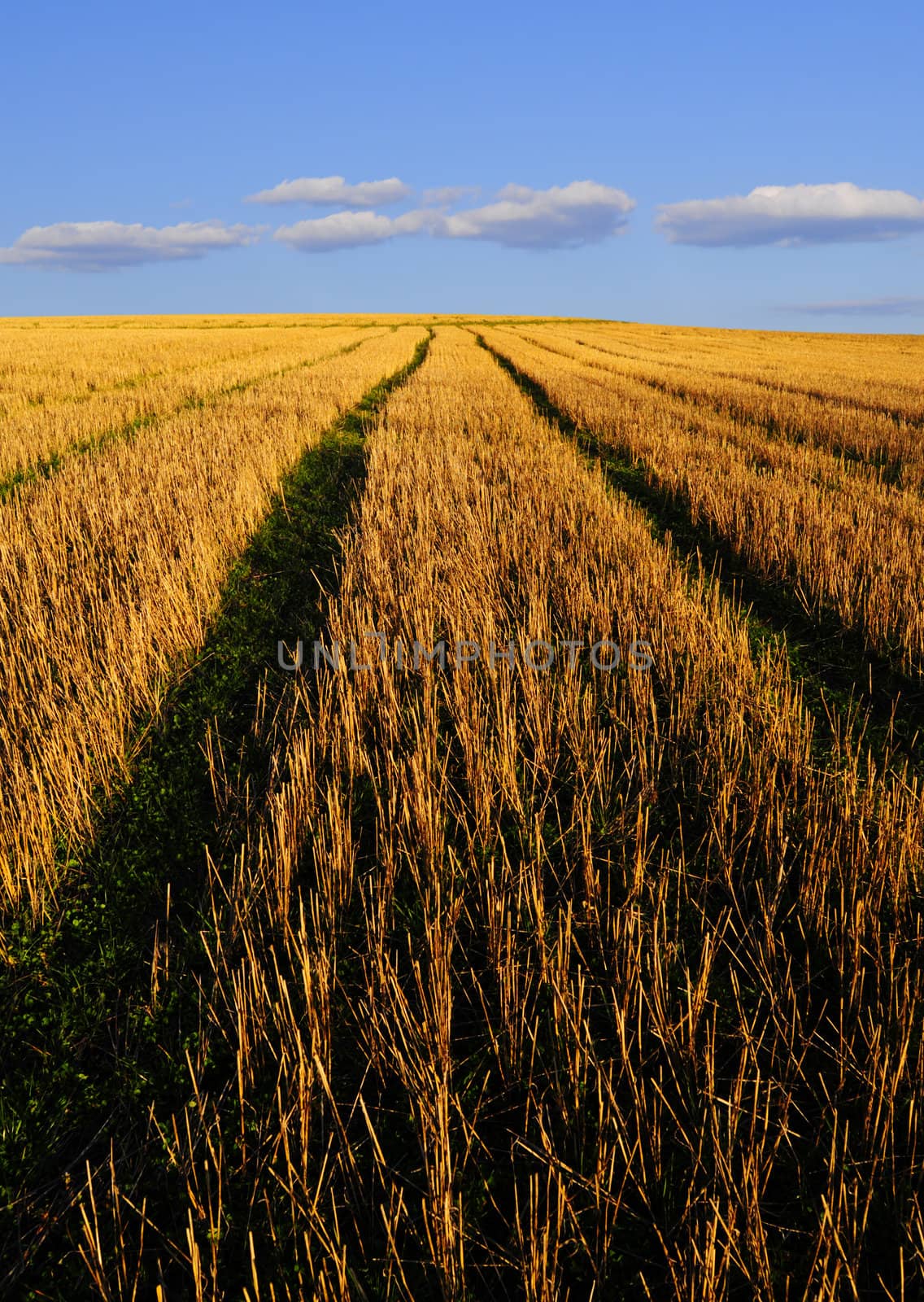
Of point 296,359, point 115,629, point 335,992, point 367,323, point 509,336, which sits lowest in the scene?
point 335,992

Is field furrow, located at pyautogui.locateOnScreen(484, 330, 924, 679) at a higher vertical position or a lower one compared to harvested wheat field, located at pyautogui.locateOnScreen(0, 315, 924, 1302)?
higher

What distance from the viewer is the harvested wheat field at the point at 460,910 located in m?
1.65

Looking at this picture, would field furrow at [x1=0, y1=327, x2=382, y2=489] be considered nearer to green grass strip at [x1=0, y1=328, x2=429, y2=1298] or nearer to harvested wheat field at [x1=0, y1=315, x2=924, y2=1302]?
harvested wheat field at [x1=0, y1=315, x2=924, y2=1302]

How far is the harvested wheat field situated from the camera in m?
1.65

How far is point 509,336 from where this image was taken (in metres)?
42.3

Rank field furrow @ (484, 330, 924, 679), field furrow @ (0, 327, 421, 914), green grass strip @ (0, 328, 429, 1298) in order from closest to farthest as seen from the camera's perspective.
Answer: green grass strip @ (0, 328, 429, 1298)
field furrow @ (0, 327, 421, 914)
field furrow @ (484, 330, 924, 679)

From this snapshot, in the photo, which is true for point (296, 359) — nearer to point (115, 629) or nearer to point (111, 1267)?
point (115, 629)

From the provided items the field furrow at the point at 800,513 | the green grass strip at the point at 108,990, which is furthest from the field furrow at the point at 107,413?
the field furrow at the point at 800,513

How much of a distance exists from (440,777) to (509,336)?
142ft

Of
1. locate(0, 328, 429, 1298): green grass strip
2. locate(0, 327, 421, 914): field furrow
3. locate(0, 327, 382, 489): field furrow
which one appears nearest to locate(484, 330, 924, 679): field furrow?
locate(0, 328, 429, 1298): green grass strip

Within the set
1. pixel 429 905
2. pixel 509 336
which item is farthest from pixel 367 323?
pixel 429 905

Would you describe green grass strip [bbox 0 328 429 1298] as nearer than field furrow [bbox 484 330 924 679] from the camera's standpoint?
Yes

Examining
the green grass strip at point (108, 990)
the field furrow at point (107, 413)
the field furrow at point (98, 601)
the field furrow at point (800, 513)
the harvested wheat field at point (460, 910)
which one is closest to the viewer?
the harvested wheat field at point (460, 910)

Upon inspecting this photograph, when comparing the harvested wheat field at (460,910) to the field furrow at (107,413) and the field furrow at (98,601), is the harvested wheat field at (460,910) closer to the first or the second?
the field furrow at (98,601)
